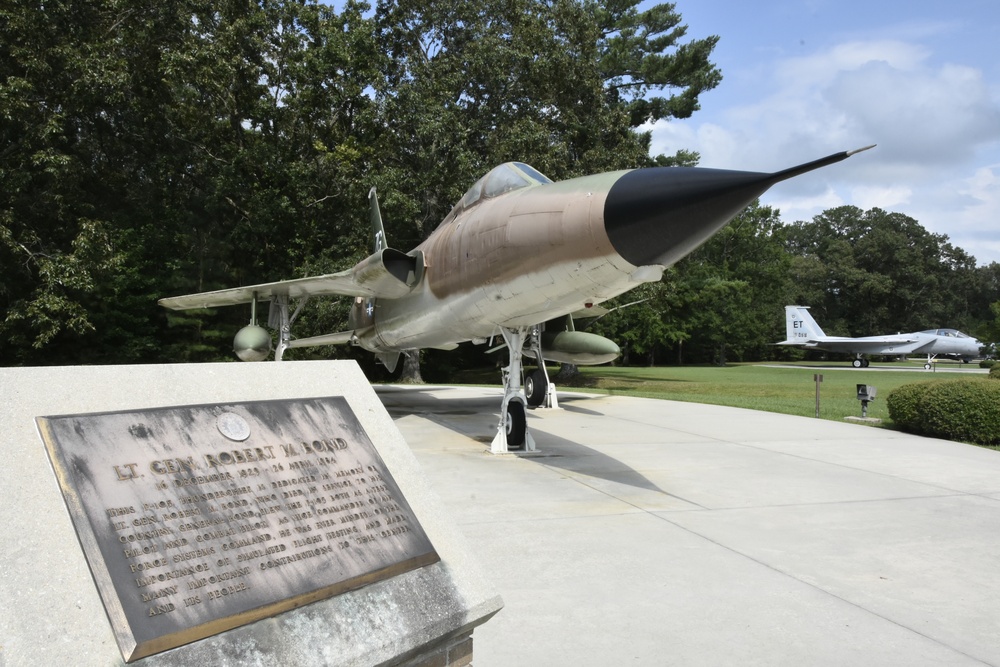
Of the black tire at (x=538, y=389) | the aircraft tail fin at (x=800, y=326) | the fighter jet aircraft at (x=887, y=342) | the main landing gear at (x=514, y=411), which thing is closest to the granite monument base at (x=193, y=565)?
the main landing gear at (x=514, y=411)

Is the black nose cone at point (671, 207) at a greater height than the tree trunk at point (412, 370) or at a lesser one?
greater

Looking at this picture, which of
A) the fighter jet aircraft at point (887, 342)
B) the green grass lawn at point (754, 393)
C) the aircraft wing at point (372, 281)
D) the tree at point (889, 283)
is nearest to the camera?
the aircraft wing at point (372, 281)

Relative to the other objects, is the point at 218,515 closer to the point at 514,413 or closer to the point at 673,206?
the point at 673,206

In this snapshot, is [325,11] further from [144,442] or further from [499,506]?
[144,442]

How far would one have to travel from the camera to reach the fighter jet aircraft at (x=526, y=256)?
4.87 meters

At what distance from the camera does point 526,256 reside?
639 cm

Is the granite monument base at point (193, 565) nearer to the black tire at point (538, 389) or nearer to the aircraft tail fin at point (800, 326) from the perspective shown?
the black tire at point (538, 389)

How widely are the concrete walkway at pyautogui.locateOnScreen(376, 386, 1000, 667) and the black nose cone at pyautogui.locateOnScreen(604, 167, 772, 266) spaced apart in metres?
2.10

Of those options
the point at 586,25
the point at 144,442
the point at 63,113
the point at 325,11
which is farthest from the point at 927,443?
the point at 325,11

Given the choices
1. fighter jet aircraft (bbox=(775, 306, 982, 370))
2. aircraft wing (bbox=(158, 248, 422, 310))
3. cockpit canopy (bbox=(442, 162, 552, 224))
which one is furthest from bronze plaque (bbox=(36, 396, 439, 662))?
fighter jet aircraft (bbox=(775, 306, 982, 370))

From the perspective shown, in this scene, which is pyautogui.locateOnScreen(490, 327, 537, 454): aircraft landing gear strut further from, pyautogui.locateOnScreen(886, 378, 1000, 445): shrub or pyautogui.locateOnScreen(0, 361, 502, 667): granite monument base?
pyautogui.locateOnScreen(886, 378, 1000, 445): shrub

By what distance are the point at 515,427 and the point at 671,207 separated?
4.10m

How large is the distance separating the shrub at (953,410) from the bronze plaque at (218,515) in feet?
34.1

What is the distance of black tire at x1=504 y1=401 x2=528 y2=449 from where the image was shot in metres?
8.26
